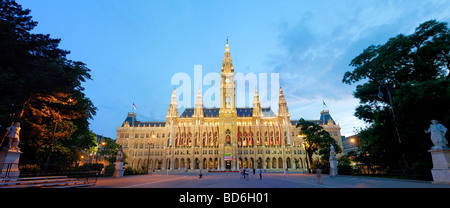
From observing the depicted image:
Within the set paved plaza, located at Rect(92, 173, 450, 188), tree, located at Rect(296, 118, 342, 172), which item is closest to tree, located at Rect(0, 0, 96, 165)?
paved plaza, located at Rect(92, 173, 450, 188)

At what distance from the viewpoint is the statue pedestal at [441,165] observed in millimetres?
12383

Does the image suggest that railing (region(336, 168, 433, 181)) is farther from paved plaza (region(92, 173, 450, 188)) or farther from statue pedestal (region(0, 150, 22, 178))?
statue pedestal (region(0, 150, 22, 178))

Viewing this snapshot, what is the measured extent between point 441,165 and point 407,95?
6353 millimetres

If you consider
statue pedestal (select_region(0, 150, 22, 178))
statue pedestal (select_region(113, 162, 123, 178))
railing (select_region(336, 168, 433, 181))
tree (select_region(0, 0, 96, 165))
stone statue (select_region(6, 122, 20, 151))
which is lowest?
statue pedestal (select_region(113, 162, 123, 178))

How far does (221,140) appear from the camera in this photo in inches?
3029

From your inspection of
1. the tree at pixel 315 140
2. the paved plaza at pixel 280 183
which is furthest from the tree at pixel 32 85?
the tree at pixel 315 140

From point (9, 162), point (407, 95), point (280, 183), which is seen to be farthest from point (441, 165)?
point (9, 162)

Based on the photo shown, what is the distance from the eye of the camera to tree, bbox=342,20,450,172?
1633cm

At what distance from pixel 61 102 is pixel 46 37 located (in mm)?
8983

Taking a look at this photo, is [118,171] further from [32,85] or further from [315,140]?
[315,140]

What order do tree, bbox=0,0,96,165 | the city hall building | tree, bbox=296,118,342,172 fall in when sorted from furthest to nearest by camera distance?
the city hall building < tree, bbox=296,118,342,172 < tree, bbox=0,0,96,165

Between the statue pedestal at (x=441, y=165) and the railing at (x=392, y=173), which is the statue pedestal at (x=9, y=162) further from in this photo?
the statue pedestal at (x=441, y=165)

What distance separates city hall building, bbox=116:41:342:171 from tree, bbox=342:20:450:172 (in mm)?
47609
